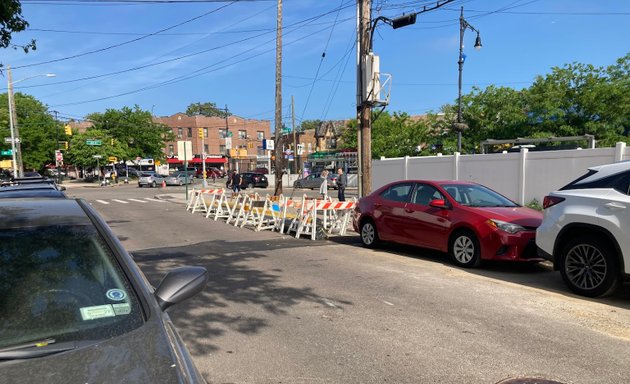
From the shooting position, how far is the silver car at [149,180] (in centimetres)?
4716

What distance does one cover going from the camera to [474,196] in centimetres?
862

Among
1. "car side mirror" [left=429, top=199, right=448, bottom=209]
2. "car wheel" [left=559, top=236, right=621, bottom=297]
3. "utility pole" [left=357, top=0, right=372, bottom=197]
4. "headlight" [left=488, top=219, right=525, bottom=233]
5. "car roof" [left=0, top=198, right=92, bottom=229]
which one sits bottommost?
"car wheel" [left=559, top=236, right=621, bottom=297]

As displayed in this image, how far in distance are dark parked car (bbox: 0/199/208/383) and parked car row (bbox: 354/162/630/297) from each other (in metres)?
5.13

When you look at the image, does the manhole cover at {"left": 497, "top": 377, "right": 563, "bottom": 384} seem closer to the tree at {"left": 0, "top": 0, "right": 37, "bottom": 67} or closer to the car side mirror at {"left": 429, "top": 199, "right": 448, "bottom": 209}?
the car side mirror at {"left": 429, "top": 199, "right": 448, "bottom": 209}

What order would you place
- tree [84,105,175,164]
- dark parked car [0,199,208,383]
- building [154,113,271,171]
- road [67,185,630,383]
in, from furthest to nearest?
1. building [154,113,271,171]
2. tree [84,105,175,164]
3. road [67,185,630,383]
4. dark parked car [0,199,208,383]

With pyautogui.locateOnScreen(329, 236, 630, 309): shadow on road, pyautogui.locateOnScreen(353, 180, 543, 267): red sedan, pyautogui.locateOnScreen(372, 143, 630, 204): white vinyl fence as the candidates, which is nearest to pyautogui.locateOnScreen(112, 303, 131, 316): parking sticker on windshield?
pyautogui.locateOnScreen(329, 236, 630, 309): shadow on road

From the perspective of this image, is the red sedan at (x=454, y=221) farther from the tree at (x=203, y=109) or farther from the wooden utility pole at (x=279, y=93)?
the tree at (x=203, y=109)

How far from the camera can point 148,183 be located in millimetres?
47219

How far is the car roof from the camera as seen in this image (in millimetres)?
2668

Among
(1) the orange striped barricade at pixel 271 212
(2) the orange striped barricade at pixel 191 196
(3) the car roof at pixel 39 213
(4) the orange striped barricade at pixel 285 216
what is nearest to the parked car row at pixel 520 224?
(4) the orange striped barricade at pixel 285 216

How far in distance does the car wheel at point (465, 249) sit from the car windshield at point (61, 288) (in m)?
6.42

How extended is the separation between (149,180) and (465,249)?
143ft

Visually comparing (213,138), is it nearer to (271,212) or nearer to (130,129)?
(130,129)

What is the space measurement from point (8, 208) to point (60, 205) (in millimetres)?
281
